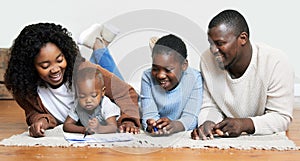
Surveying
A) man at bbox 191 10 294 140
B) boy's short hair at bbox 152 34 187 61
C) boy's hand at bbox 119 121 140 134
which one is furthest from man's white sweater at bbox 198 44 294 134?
boy's hand at bbox 119 121 140 134

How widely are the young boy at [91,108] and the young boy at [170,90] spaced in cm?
12

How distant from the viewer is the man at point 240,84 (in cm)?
174

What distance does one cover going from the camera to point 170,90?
1810 mm

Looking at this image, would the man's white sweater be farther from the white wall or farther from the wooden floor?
the white wall

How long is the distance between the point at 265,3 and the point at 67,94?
4.09 feet

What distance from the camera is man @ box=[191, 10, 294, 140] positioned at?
174 centimetres

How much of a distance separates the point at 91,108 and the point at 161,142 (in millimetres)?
251

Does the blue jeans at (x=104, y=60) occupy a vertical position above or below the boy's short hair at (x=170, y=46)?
below

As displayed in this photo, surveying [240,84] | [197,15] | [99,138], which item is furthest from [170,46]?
[197,15]

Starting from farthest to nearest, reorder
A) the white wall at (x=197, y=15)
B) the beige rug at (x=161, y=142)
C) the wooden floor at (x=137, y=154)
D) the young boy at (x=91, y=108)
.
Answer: the white wall at (x=197, y=15) < the young boy at (x=91, y=108) < the beige rug at (x=161, y=142) < the wooden floor at (x=137, y=154)

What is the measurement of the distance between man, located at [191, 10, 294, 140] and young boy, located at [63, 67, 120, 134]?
271 millimetres

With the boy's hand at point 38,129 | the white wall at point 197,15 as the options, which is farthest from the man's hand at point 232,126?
the white wall at point 197,15

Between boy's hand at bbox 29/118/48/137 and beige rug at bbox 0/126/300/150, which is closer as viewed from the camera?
beige rug at bbox 0/126/300/150

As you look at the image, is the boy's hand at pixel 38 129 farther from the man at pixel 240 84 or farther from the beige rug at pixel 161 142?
the man at pixel 240 84
